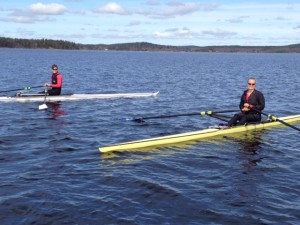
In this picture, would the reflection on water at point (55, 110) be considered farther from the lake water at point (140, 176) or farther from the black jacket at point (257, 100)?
the black jacket at point (257, 100)

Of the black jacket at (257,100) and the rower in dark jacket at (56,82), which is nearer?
the black jacket at (257,100)

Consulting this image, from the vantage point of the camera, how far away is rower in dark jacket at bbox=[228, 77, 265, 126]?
52.6 feet

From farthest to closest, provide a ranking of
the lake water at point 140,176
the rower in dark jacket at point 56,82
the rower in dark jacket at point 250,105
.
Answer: the rower in dark jacket at point 56,82, the rower in dark jacket at point 250,105, the lake water at point 140,176

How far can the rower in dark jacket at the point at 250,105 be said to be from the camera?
52.6 ft

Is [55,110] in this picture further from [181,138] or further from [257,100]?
[257,100]

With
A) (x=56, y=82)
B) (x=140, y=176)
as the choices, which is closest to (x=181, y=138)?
(x=140, y=176)

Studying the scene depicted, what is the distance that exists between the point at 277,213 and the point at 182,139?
20.8 ft

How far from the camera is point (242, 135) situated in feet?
53.9

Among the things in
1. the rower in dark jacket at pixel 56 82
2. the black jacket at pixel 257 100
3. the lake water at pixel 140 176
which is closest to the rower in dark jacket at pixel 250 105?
the black jacket at pixel 257 100

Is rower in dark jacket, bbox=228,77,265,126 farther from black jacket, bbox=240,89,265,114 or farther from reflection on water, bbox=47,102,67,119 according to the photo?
reflection on water, bbox=47,102,67,119

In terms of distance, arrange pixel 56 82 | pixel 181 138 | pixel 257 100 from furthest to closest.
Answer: pixel 56 82 < pixel 257 100 < pixel 181 138

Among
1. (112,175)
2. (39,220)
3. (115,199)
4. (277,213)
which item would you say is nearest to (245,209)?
(277,213)

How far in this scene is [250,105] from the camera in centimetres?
1602

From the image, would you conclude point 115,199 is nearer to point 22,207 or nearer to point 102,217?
point 102,217
